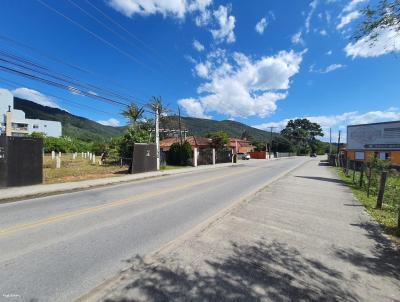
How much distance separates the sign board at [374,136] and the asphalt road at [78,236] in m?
36.8

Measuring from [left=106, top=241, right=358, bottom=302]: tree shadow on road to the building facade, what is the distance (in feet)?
125

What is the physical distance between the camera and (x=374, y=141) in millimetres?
39438

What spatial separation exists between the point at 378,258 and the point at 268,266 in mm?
2242

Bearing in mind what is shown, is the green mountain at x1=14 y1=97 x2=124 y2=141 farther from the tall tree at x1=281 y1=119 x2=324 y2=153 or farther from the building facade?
the building facade

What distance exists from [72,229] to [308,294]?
5112 mm

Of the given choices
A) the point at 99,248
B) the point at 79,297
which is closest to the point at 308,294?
the point at 79,297

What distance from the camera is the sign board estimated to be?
1468 inches

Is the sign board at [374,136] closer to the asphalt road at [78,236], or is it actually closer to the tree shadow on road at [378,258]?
the asphalt road at [78,236]

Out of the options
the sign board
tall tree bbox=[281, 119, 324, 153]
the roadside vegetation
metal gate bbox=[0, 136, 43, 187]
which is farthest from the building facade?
tall tree bbox=[281, 119, 324, 153]

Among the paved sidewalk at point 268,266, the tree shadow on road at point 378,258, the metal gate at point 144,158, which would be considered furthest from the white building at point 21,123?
the tree shadow on road at point 378,258

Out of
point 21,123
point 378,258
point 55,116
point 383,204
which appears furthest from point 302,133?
point 55,116

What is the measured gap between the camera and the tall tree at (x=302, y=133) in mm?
120250

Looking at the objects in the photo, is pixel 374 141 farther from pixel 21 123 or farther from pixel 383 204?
pixel 21 123

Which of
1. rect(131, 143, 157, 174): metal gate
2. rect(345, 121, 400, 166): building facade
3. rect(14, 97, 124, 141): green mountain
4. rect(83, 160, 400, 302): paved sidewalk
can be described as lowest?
rect(83, 160, 400, 302): paved sidewalk
